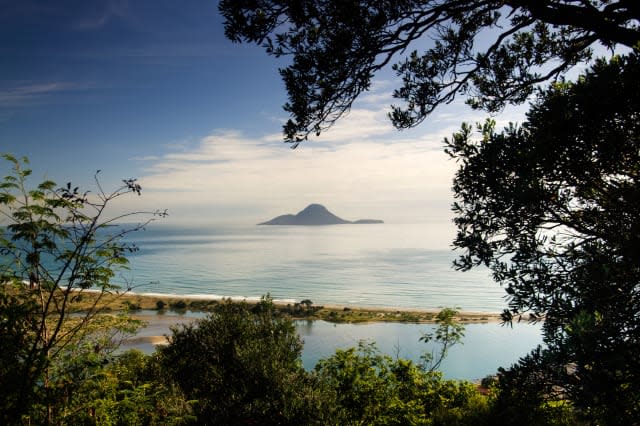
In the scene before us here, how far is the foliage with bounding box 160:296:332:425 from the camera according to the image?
10000 millimetres

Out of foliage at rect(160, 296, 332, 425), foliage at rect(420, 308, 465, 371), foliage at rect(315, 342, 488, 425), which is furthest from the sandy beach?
foliage at rect(315, 342, 488, 425)

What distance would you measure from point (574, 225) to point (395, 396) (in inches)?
336

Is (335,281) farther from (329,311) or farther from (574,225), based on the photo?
(574,225)

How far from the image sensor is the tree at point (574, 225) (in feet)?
9.67

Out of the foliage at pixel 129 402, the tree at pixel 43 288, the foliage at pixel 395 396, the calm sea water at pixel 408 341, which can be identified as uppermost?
the tree at pixel 43 288

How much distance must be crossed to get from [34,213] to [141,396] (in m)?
3.05

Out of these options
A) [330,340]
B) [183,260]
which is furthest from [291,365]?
[183,260]

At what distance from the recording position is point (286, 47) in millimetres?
5965

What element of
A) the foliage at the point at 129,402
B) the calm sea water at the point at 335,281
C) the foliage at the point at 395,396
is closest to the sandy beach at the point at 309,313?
the calm sea water at the point at 335,281

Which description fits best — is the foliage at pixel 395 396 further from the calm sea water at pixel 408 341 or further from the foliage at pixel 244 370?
the calm sea water at pixel 408 341

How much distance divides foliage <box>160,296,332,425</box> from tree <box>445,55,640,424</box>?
6682 mm

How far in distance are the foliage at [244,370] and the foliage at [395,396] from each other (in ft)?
3.07

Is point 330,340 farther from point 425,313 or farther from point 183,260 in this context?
point 183,260

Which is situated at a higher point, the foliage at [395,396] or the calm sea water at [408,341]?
the foliage at [395,396]
